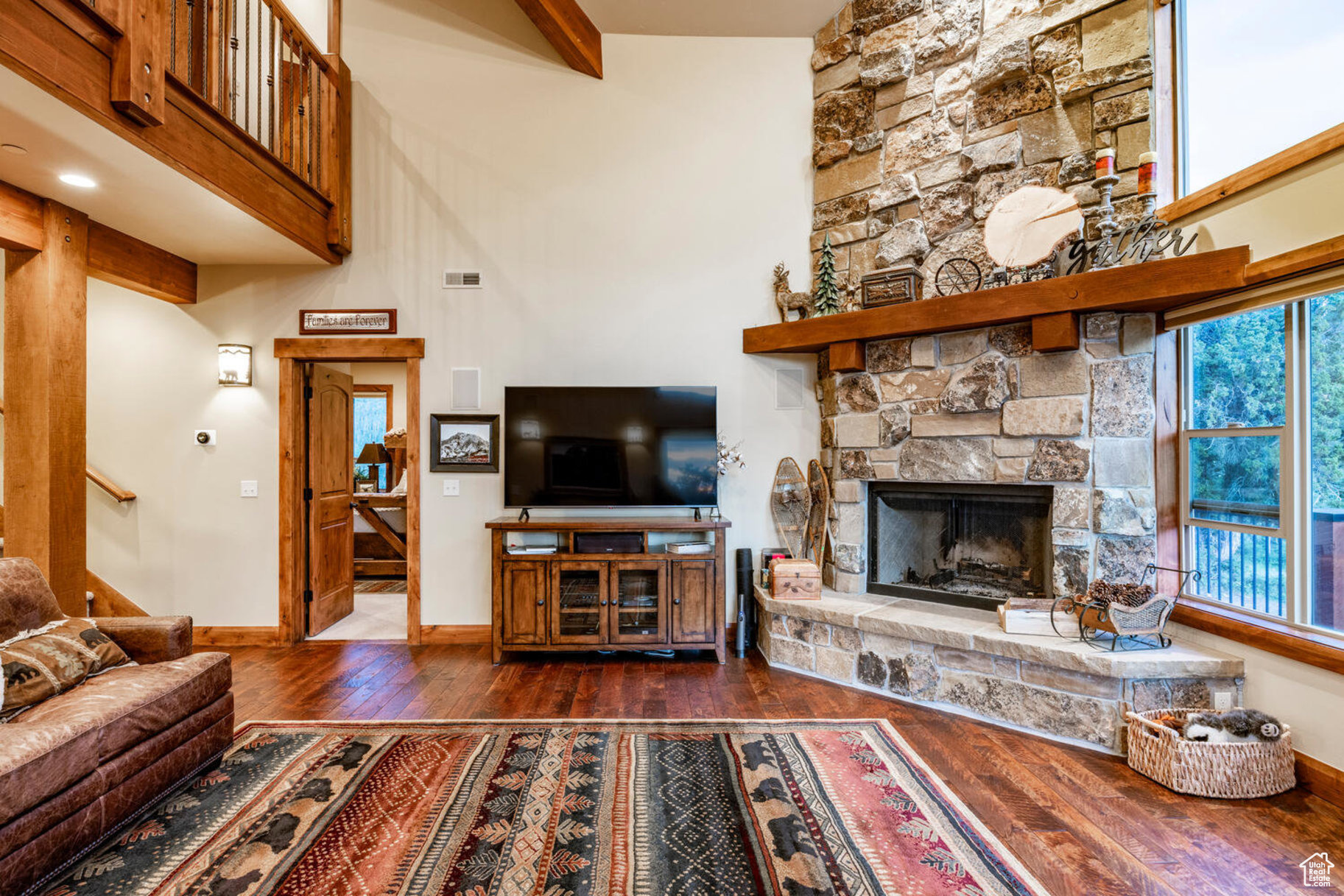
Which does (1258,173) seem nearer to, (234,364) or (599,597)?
(599,597)

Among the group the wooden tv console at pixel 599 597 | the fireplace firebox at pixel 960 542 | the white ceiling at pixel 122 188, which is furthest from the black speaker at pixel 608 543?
the white ceiling at pixel 122 188

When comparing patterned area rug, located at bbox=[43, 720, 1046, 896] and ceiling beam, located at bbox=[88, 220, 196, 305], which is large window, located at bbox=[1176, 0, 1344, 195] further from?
ceiling beam, located at bbox=[88, 220, 196, 305]

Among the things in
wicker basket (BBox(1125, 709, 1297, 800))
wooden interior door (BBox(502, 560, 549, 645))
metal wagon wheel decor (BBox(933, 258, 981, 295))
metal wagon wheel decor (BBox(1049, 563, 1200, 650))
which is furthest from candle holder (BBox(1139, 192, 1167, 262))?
wooden interior door (BBox(502, 560, 549, 645))

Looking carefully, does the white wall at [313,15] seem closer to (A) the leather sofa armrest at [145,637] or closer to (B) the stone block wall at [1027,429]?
(A) the leather sofa armrest at [145,637]

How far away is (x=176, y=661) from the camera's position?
2.30 m

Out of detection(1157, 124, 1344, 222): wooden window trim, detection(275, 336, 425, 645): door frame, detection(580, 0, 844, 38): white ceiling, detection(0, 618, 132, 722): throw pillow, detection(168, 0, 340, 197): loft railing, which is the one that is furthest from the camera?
detection(275, 336, 425, 645): door frame

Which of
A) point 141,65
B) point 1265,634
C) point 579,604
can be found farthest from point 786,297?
point 141,65

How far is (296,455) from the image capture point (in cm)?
395

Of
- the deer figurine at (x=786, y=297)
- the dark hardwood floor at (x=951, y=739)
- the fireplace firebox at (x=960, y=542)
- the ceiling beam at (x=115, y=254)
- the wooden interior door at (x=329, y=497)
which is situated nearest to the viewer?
the dark hardwood floor at (x=951, y=739)

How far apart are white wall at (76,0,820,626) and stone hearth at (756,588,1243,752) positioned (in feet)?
2.43

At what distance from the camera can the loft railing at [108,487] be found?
12.4 ft

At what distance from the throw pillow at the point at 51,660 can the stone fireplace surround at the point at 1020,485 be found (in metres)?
2.99

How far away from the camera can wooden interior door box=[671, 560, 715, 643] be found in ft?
11.5

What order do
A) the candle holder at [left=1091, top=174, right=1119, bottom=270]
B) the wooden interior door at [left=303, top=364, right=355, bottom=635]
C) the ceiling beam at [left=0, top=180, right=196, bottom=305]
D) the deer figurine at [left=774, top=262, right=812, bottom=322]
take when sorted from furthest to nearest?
the wooden interior door at [left=303, top=364, right=355, bottom=635], the deer figurine at [left=774, top=262, right=812, bottom=322], the ceiling beam at [left=0, top=180, right=196, bottom=305], the candle holder at [left=1091, top=174, right=1119, bottom=270]
